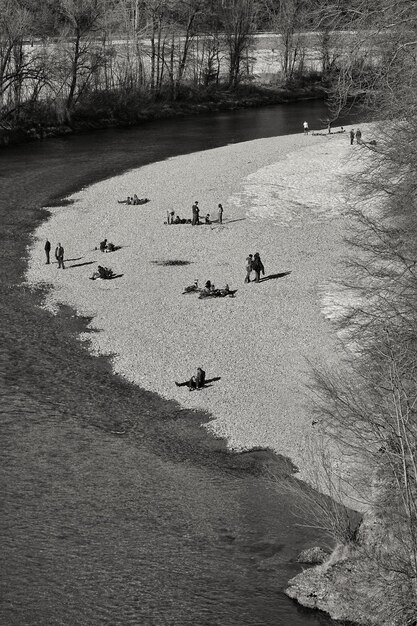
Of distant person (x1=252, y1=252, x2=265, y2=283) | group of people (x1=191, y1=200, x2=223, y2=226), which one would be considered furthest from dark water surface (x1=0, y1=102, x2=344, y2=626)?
group of people (x1=191, y1=200, x2=223, y2=226)

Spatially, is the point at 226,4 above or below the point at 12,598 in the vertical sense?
above

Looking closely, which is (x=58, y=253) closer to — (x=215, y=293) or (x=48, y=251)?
(x=48, y=251)

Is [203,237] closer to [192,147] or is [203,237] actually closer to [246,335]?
[246,335]

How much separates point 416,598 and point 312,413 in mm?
10341

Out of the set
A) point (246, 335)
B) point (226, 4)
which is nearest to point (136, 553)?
point (246, 335)

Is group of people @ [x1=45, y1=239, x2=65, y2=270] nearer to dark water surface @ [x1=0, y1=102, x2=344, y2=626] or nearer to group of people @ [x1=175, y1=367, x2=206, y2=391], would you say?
dark water surface @ [x1=0, y1=102, x2=344, y2=626]

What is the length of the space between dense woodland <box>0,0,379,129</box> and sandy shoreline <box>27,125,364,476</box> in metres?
13.9

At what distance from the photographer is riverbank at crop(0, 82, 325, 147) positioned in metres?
66.4

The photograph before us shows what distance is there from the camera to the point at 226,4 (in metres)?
88.9

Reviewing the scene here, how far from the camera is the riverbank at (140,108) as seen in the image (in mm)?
66438

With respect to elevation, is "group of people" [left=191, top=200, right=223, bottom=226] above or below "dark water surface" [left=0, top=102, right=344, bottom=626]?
→ above

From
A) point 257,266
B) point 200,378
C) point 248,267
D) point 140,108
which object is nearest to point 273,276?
point 257,266

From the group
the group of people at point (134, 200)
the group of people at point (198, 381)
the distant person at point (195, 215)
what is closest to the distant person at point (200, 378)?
the group of people at point (198, 381)

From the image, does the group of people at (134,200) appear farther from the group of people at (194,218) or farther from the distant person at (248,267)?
the distant person at (248,267)
